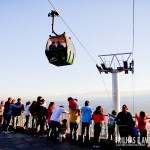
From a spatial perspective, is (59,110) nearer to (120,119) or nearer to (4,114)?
(120,119)

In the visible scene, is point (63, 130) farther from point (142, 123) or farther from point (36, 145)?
point (142, 123)

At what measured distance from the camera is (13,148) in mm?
8562

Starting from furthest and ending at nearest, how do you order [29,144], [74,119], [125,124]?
[74,119] → [29,144] → [125,124]

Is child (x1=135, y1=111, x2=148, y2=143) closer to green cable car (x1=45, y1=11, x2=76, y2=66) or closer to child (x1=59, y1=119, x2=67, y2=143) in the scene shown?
child (x1=59, y1=119, x2=67, y2=143)

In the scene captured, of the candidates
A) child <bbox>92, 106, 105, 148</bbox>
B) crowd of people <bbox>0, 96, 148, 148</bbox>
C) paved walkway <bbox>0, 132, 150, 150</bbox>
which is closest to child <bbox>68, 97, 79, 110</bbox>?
crowd of people <bbox>0, 96, 148, 148</bbox>

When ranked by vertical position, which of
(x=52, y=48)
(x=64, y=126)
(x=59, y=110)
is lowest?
(x=64, y=126)

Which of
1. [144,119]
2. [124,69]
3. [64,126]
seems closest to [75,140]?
[64,126]

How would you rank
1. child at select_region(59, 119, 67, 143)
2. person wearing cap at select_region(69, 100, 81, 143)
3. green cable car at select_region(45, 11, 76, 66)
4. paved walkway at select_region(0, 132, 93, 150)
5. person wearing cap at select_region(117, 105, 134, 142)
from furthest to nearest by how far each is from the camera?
child at select_region(59, 119, 67, 143) → person wearing cap at select_region(69, 100, 81, 143) → green cable car at select_region(45, 11, 76, 66) → paved walkway at select_region(0, 132, 93, 150) → person wearing cap at select_region(117, 105, 134, 142)

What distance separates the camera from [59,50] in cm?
930

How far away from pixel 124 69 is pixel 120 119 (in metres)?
14.0

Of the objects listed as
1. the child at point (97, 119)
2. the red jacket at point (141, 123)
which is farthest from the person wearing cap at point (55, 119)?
the red jacket at point (141, 123)

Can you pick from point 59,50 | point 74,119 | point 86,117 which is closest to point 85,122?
point 86,117

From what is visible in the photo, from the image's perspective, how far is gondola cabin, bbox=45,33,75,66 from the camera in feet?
29.9

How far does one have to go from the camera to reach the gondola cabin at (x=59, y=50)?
9.11 meters
